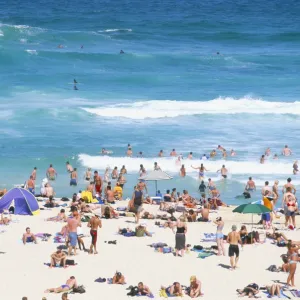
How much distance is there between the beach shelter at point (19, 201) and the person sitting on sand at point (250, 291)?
8.29m

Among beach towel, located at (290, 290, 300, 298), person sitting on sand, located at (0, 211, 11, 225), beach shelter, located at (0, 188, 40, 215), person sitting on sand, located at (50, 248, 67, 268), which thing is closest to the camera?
beach towel, located at (290, 290, 300, 298)

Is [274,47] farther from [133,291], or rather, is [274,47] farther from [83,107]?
[133,291]

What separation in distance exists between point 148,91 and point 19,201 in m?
28.8

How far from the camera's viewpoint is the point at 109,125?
41.5m

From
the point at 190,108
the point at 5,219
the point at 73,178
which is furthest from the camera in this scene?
the point at 190,108

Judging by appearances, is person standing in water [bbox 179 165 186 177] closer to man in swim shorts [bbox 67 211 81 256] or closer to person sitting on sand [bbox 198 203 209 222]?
person sitting on sand [bbox 198 203 209 222]

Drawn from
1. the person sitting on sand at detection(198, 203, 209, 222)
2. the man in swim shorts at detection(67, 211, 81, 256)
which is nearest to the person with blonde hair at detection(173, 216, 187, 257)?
the man in swim shorts at detection(67, 211, 81, 256)

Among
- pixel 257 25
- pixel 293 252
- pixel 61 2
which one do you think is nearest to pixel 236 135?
pixel 293 252

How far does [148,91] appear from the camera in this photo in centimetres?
5169

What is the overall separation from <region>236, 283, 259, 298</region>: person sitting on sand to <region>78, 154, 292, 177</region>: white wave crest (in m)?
14.6

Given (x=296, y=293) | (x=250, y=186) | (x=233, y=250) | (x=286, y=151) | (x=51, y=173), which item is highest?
(x=286, y=151)

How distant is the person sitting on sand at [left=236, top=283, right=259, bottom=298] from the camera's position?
17297mm

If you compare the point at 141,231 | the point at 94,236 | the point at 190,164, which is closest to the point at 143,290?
the point at 94,236

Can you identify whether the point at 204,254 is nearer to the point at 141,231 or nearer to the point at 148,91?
the point at 141,231
